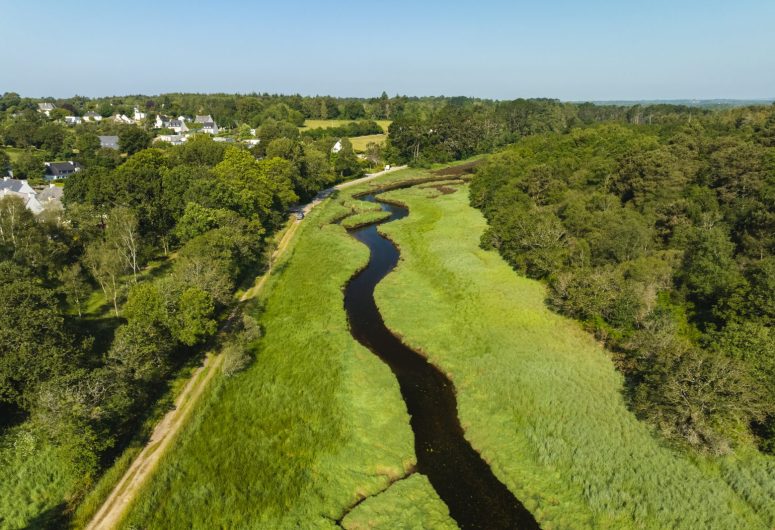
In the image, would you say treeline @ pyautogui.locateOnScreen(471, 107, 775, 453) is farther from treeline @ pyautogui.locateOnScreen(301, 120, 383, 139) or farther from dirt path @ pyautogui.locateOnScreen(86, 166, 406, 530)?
treeline @ pyautogui.locateOnScreen(301, 120, 383, 139)

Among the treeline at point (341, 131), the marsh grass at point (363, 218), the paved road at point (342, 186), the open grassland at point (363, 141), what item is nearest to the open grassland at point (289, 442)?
the marsh grass at point (363, 218)

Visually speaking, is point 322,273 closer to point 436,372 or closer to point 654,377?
point 436,372

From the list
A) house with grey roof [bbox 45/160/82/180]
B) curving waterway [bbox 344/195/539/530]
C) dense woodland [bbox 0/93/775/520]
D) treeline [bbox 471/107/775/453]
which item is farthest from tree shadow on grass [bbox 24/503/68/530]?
house with grey roof [bbox 45/160/82/180]

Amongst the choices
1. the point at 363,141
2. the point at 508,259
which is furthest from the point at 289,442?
the point at 363,141

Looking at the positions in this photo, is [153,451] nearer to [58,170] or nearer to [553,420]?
[553,420]

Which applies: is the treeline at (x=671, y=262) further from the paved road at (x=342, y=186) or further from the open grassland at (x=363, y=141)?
the open grassland at (x=363, y=141)

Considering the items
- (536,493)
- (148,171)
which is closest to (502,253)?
(536,493)
